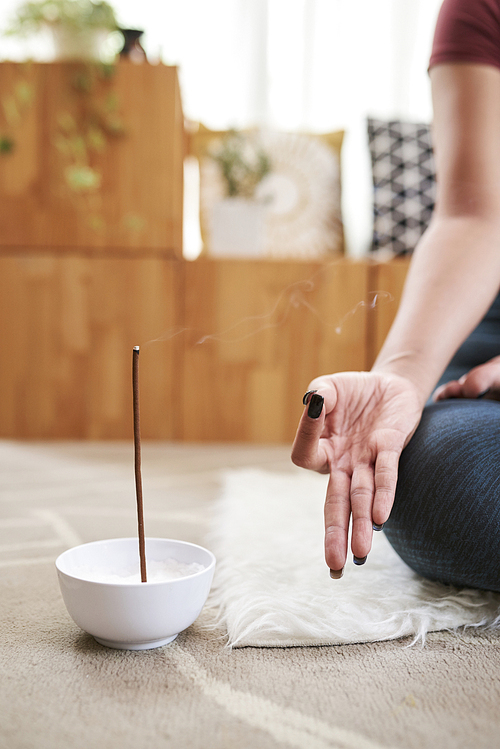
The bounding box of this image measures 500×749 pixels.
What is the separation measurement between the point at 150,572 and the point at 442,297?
18.5 inches

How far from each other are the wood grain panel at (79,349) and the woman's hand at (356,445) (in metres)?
1.28

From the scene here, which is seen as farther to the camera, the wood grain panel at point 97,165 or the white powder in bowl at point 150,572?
the wood grain panel at point 97,165

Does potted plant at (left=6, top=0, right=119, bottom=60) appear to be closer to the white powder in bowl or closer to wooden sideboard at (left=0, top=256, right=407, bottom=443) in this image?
wooden sideboard at (left=0, top=256, right=407, bottom=443)

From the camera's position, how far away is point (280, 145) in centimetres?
223

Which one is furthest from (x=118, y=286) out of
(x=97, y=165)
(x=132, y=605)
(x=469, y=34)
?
(x=132, y=605)

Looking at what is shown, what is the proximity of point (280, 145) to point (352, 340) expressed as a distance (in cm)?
83

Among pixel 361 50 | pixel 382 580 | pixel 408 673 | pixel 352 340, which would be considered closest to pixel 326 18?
pixel 361 50

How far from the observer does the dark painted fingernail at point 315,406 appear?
532 millimetres

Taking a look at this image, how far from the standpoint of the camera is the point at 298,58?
235 centimetres

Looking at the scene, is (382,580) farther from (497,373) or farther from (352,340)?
(352,340)

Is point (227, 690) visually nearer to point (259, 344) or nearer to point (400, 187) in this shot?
point (259, 344)

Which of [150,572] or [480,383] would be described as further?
[480,383]

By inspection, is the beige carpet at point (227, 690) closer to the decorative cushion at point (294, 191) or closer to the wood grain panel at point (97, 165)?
the wood grain panel at point (97, 165)

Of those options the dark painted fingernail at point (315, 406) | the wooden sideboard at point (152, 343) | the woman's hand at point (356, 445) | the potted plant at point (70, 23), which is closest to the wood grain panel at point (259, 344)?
the wooden sideboard at point (152, 343)
